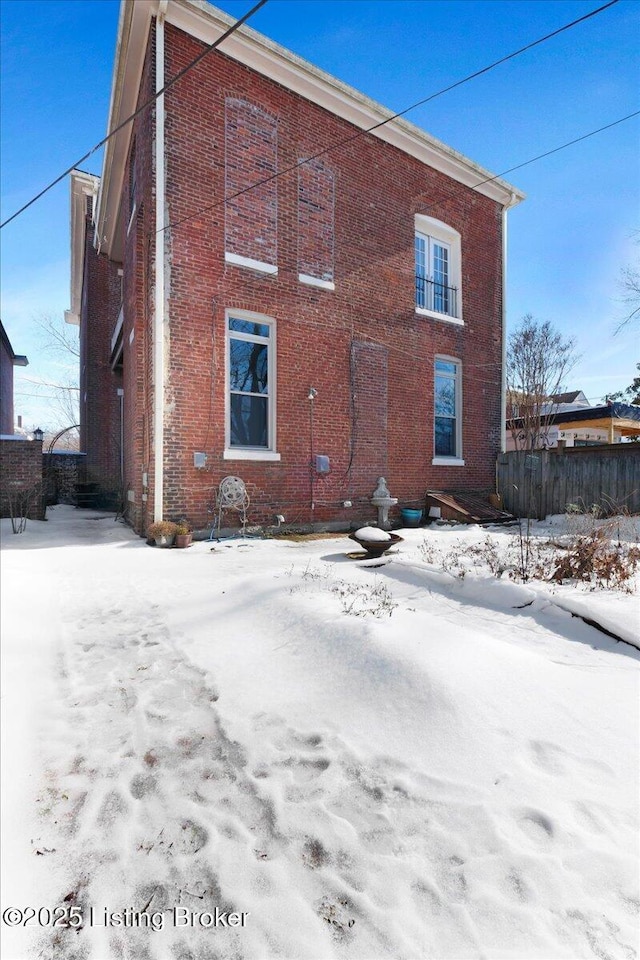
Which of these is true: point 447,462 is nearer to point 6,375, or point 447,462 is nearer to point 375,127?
point 375,127

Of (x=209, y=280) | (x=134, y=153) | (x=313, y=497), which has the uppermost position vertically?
(x=134, y=153)

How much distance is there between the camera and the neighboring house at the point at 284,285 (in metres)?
6.93

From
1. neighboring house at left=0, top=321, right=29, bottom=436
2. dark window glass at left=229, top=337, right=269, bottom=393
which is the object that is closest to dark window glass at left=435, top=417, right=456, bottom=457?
dark window glass at left=229, top=337, right=269, bottom=393

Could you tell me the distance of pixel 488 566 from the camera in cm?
453

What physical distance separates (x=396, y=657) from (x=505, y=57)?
5247 millimetres

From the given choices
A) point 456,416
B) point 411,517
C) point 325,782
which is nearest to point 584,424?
point 456,416

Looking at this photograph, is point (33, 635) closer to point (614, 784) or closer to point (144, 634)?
point (144, 634)

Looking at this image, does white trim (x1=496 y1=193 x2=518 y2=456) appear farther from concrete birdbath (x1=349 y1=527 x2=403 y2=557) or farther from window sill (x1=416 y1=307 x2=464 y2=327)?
concrete birdbath (x1=349 y1=527 x2=403 y2=557)

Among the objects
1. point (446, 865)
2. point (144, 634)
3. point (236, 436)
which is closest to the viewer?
point (446, 865)

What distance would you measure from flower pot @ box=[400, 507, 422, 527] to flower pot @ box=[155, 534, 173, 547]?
4720mm

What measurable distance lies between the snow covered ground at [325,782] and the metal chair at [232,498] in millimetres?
3883

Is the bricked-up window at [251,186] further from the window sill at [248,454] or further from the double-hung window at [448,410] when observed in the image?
the double-hung window at [448,410]

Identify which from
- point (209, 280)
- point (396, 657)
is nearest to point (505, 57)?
point (209, 280)

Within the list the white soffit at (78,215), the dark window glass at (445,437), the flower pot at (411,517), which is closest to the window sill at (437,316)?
the dark window glass at (445,437)
